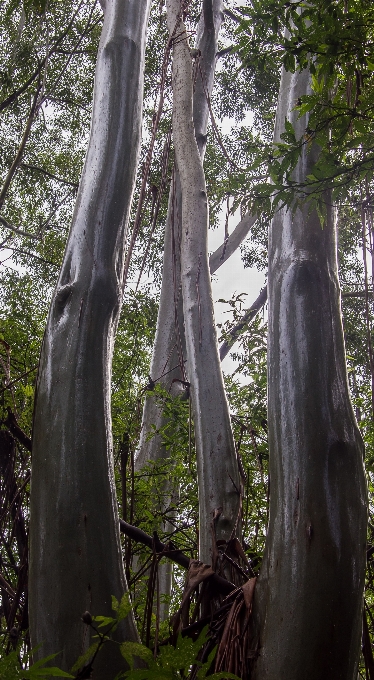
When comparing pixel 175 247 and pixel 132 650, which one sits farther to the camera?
pixel 175 247

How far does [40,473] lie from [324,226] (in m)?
1.04

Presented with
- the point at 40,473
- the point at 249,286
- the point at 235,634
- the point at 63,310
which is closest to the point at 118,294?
the point at 63,310

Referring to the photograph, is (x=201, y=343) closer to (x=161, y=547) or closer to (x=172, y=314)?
(x=161, y=547)

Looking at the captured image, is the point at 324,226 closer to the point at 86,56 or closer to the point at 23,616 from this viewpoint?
the point at 23,616

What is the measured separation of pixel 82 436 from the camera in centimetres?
138

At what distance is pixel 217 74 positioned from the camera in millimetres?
8383

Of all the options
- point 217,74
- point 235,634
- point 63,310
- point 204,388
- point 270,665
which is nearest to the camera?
point 270,665

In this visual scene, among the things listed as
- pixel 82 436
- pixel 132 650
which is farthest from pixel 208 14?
pixel 132 650

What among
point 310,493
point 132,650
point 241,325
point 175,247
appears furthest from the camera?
point 241,325

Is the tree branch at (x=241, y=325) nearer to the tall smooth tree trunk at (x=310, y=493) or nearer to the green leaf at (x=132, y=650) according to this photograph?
the tall smooth tree trunk at (x=310, y=493)

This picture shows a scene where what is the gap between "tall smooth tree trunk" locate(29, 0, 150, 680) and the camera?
4.02ft

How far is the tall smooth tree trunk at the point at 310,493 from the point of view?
46.1 inches

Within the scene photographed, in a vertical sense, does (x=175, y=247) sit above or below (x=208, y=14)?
below

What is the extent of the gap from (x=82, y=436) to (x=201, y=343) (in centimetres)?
99
